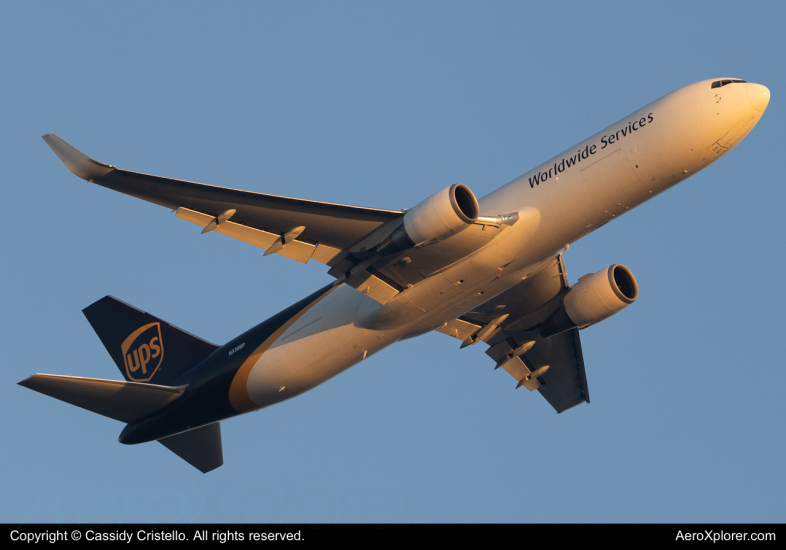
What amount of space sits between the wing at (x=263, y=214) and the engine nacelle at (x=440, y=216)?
111 cm

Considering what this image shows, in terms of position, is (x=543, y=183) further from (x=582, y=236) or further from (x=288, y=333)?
(x=288, y=333)

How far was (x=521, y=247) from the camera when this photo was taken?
90.9 ft

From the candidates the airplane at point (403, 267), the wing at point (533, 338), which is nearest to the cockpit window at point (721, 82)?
the airplane at point (403, 267)

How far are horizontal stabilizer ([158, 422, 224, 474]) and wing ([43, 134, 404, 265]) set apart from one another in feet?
37.3

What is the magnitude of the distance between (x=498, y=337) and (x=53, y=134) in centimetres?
2000

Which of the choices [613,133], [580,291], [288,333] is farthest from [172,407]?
[613,133]

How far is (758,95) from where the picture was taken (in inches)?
1000

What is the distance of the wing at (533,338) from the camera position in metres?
33.8

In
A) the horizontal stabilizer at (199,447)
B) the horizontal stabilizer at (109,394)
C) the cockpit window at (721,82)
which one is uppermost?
the cockpit window at (721,82)

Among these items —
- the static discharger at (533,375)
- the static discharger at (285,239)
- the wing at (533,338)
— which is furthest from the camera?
the static discharger at (533,375)

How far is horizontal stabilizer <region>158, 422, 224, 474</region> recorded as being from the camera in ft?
118

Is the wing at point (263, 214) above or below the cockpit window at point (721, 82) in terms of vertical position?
below

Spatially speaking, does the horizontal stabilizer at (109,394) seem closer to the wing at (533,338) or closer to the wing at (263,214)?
the wing at (263,214)

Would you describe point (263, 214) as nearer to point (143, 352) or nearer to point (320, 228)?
point (320, 228)
